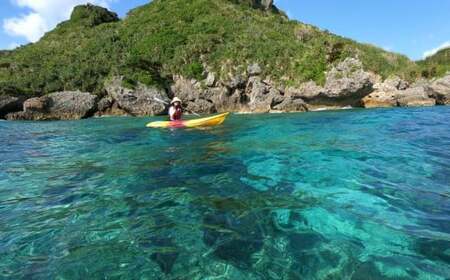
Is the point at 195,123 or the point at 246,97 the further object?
the point at 246,97

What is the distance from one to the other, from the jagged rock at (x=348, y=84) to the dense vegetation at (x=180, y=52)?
156cm

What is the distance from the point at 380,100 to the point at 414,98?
276 cm

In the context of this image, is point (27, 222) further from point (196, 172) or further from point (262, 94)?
point (262, 94)

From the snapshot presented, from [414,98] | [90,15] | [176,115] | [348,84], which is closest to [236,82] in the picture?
[348,84]

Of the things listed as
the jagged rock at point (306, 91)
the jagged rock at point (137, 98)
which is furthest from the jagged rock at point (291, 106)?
the jagged rock at point (137, 98)

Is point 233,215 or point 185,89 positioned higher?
point 185,89

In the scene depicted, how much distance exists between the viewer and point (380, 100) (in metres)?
34.1

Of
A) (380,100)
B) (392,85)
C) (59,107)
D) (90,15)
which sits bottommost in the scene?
(380,100)

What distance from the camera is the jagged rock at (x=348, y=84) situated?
3234 cm

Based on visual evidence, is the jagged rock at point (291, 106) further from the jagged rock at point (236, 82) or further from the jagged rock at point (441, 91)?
the jagged rock at point (441, 91)

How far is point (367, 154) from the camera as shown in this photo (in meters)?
9.87

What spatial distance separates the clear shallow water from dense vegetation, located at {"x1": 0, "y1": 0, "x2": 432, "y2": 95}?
27041 millimetres

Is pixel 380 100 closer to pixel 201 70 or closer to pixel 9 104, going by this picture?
pixel 201 70

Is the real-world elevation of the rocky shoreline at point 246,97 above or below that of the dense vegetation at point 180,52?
below
